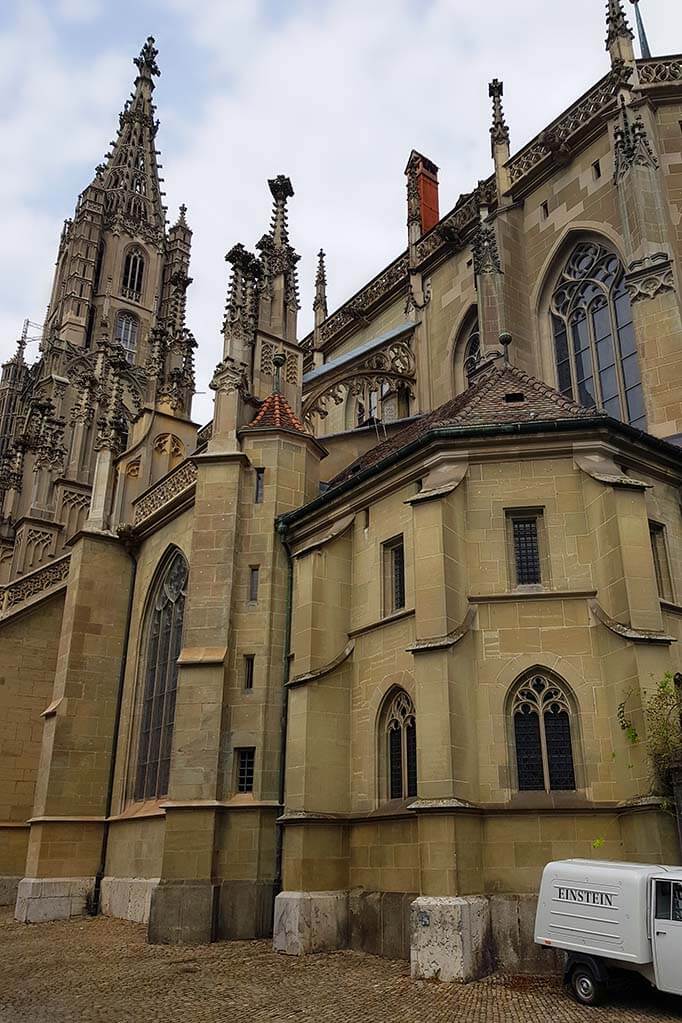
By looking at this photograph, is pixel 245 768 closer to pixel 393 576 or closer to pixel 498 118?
pixel 393 576

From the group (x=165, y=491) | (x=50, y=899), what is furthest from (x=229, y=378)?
(x=50, y=899)

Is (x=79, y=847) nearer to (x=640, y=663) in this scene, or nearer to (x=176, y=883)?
(x=176, y=883)

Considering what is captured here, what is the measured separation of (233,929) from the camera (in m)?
13.6

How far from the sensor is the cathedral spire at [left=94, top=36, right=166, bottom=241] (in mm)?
55656

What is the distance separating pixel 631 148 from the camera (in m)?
17.7

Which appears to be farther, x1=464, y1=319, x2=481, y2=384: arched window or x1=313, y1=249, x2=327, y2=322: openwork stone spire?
x1=313, y1=249, x2=327, y2=322: openwork stone spire

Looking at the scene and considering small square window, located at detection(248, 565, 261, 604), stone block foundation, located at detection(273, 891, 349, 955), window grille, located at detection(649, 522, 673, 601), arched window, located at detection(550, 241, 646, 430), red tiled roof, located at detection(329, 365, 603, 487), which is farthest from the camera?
arched window, located at detection(550, 241, 646, 430)

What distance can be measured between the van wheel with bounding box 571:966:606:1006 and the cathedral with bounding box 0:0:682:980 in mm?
1375

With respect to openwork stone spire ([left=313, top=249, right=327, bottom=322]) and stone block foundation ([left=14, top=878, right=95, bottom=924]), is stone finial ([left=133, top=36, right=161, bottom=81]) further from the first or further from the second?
stone block foundation ([left=14, top=878, right=95, bottom=924])

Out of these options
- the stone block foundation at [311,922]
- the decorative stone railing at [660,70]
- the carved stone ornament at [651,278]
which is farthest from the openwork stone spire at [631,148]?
the stone block foundation at [311,922]

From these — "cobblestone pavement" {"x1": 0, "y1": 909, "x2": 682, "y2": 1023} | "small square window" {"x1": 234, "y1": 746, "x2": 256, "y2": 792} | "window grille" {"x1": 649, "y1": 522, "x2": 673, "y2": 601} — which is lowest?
"cobblestone pavement" {"x1": 0, "y1": 909, "x2": 682, "y2": 1023}

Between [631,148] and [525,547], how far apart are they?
10028mm

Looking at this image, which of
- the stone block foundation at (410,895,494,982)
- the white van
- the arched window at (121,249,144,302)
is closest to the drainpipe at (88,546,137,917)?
the stone block foundation at (410,895,494,982)

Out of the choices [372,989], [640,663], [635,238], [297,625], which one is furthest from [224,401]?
[372,989]
